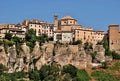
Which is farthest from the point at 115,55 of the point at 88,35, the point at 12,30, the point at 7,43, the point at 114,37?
the point at 7,43

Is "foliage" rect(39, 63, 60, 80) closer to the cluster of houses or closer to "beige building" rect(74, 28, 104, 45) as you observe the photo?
the cluster of houses

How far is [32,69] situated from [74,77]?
577cm

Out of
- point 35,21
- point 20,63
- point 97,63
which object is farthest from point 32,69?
point 35,21

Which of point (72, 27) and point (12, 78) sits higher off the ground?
point (72, 27)

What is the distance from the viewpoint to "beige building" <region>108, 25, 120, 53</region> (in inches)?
3258

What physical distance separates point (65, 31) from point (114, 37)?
25.8ft

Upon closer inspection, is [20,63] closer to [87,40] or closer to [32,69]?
[32,69]

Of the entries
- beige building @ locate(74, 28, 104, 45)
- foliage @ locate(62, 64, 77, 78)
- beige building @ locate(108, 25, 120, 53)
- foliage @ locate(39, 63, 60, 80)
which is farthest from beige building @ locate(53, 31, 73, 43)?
foliage @ locate(39, 63, 60, 80)

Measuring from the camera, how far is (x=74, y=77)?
73000 millimetres

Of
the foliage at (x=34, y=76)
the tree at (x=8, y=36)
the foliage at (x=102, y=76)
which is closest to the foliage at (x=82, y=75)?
the foliage at (x=102, y=76)

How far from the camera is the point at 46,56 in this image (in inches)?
2960

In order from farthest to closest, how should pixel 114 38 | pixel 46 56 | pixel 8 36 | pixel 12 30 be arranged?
pixel 12 30, pixel 114 38, pixel 8 36, pixel 46 56

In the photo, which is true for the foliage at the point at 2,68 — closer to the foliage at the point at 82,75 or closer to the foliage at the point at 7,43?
the foliage at the point at 7,43

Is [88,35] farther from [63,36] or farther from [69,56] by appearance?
[69,56]
